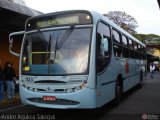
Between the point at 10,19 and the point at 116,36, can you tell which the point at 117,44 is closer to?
the point at 116,36

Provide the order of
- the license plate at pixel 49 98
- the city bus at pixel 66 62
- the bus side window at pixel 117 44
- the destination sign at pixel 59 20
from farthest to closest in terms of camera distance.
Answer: the bus side window at pixel 117 44 → the destination sign at pixel 59 20 → the license plate at pixel 49 98 → the city bus at pixel 66 62

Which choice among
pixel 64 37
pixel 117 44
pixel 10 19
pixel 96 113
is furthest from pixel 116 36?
pixel 10 19

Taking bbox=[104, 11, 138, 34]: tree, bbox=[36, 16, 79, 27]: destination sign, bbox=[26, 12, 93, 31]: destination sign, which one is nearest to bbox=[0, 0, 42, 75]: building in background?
bbox=[26, 12, 93, 31]: destination sign

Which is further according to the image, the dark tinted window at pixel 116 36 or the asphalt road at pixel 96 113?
the dark tinted window at pixel 116 36

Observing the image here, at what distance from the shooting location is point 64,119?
341 inches

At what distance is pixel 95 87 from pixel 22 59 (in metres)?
2.43

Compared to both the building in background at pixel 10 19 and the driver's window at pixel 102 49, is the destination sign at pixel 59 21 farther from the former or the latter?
the building in background at pixel 10 19

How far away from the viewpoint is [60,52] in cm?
839

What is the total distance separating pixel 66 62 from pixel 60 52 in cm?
35

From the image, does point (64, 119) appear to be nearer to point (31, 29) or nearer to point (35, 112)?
point (35, 112)

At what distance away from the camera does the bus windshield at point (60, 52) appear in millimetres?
8213

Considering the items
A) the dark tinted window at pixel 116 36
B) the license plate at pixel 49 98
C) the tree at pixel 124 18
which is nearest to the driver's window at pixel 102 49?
the dark tinted window at pixel 116 36

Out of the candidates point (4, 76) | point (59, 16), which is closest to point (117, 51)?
point (59, 16)

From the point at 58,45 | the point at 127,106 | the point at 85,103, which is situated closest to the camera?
the point at 85,103
